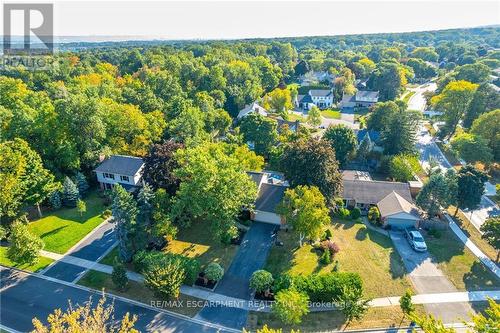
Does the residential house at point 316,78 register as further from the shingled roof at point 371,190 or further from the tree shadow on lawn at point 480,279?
the tree shadow on lawn at point 480,279

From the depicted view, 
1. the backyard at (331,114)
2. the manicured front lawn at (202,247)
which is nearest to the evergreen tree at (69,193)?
the manicured front lawn at (202,247)

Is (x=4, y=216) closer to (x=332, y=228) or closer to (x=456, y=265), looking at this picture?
(x=332, y=228)

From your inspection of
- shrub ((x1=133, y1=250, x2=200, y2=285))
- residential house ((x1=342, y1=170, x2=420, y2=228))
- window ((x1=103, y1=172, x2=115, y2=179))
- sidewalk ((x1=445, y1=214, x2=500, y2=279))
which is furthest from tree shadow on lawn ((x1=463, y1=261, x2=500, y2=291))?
window ((x1=103, y1=172, x2=115, y2=179))

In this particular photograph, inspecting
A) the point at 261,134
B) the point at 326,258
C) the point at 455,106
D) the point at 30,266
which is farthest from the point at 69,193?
the point at 455,106

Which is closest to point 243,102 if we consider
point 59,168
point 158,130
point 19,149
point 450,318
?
point 158,130

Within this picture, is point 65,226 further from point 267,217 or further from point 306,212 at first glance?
point 306,212

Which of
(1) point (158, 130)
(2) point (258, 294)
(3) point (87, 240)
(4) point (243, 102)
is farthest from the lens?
(4) point (243, 102)
